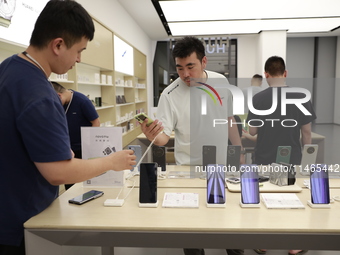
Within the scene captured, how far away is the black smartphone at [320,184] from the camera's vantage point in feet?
4.97

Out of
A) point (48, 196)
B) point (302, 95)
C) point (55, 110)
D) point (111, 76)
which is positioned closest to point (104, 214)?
point (48, 196)

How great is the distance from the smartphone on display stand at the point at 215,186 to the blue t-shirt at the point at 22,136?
2.49 ft

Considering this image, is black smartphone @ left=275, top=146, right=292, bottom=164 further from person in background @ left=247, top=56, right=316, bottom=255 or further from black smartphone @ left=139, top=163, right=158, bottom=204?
black smartphone @ left=139, top=163, right=158, bottom=204

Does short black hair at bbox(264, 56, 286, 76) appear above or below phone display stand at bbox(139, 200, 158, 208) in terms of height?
above

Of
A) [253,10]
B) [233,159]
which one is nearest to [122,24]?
[253,10]

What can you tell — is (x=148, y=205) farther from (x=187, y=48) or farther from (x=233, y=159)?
(x=187, y=48)

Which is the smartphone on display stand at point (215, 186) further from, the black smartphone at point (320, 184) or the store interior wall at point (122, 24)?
the store interior wall at point (122, 24)

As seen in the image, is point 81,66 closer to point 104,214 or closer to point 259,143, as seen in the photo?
point 259,143

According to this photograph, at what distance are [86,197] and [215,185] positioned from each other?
0.74 metres

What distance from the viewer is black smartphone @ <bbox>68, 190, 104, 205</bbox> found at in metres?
1.59

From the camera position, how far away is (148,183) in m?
1.57

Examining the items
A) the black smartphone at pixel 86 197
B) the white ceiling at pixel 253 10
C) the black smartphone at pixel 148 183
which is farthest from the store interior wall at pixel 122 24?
the black smartphone at pixel 148 183

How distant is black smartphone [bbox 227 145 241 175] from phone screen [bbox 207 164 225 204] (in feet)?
Result: 1.68

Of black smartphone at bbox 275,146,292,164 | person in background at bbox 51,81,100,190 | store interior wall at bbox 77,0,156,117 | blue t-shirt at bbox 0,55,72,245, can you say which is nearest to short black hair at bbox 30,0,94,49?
blue t-shirt at bbox 0,55,72,245
